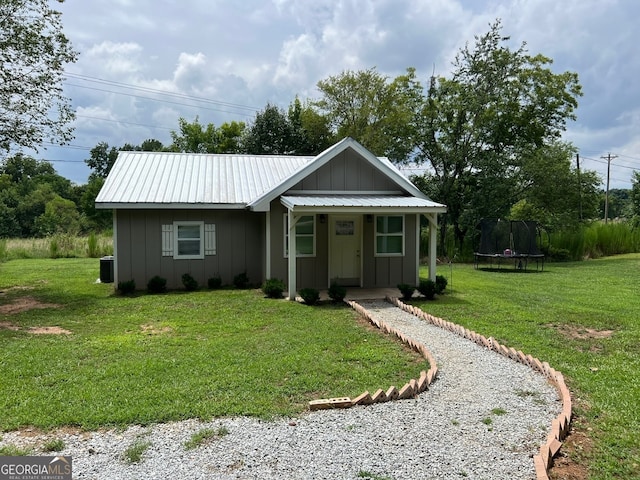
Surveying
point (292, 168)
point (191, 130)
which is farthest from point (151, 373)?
point (191, 130)

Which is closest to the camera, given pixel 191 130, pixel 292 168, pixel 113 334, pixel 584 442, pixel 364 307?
pixel 584 442

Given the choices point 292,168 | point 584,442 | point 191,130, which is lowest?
point 584,442

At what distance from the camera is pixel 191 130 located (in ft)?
125

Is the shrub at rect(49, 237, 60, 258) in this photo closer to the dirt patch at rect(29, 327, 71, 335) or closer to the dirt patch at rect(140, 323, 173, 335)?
the dirt patch at rect(29, 327, 71, 335)

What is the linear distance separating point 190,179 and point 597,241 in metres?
20.9

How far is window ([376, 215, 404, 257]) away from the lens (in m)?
12.3

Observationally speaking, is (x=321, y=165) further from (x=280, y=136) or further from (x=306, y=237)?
(x=280, y=136)

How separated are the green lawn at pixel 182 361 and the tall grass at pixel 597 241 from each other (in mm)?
17230

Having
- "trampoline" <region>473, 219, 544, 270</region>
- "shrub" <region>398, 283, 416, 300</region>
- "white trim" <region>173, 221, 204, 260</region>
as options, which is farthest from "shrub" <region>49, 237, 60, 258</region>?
"trampoline" <region>473, 219, 544, 270</region>

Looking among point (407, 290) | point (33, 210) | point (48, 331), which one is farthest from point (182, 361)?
point (33, 210)

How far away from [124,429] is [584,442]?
12.5 feet

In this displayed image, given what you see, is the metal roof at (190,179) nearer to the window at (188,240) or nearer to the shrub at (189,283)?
the window at (188,240)

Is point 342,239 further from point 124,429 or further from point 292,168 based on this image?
point 124,429

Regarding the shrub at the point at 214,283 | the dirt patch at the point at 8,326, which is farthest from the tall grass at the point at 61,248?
the dirt patch at the point at 8,326
